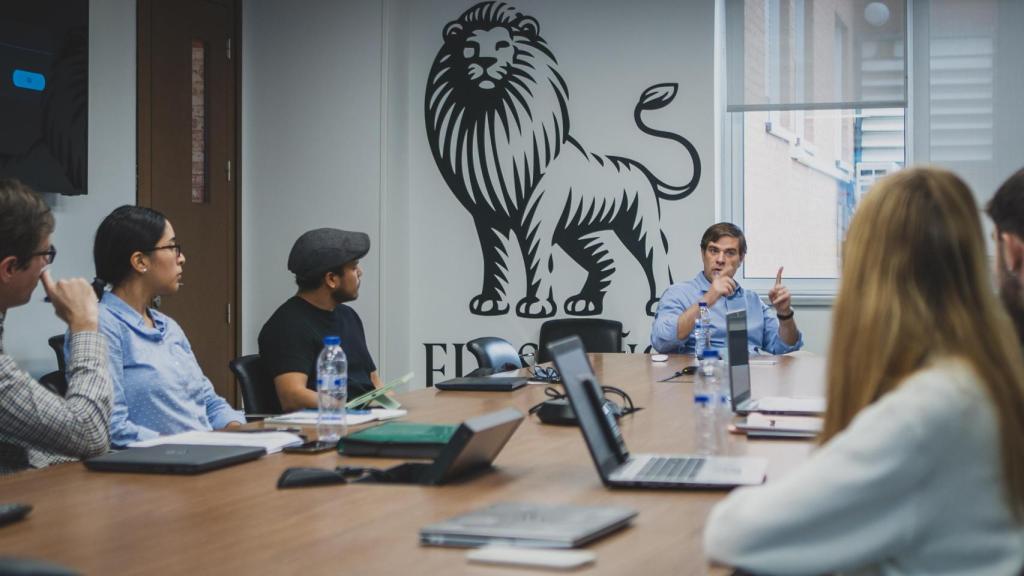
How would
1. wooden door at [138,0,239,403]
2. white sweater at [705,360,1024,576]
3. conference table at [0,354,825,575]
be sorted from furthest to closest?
wooden door at [138,0,239,403] < conference table at [0,354,825,575] < white sweater at [705,360,1024,576]

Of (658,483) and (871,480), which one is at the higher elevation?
(871,480)

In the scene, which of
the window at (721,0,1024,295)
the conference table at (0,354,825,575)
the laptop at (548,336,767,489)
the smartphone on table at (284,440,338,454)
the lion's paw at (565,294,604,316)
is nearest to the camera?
the conference table at (0,354,825,575)

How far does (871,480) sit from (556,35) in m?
5.73

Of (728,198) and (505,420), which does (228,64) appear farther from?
(505,420)

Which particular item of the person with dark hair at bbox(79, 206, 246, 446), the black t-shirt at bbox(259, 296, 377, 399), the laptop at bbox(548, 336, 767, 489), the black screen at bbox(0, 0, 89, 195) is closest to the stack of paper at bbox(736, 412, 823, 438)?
the laptop at bbox(548, 336, 767, 489)

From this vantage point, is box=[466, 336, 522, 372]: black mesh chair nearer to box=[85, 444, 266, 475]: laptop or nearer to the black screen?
the black screen

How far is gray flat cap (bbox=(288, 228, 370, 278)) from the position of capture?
3.87 m

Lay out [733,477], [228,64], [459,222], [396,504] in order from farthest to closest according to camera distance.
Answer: [459,222] → [228,64] → [733,477] → [396,504]

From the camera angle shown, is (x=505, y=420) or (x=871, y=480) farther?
(x=505, y=420)

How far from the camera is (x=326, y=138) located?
21.7 feet

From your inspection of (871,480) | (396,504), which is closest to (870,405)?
(871,480)

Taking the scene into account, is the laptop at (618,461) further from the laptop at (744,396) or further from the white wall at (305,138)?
the white wall at (305,138)

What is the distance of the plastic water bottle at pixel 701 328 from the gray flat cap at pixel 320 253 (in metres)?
1.57

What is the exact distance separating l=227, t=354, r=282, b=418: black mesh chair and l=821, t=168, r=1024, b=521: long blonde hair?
246cm
